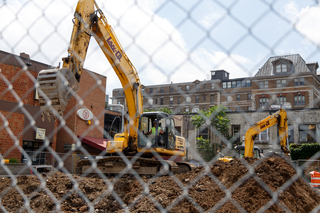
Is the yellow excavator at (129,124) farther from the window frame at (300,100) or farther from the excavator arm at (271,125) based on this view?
the window frame at (300,100)

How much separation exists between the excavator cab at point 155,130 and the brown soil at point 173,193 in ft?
3.41

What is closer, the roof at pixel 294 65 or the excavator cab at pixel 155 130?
the roof at pixel 294 65

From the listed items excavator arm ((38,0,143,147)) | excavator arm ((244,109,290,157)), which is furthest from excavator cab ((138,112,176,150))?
excavator arm ((244,109,290,157))

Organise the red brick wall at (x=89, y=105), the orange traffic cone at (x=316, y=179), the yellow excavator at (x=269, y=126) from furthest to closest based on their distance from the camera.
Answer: the orange traffic cone at (x=316, y=179) → the yellow excavator at (x=269, y=126) → the red brick wall at (x=89, y=105)

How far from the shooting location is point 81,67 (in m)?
6.36

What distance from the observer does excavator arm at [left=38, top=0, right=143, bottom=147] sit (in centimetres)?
385

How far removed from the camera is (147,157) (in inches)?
332

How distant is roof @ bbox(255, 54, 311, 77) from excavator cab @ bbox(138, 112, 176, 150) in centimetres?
585

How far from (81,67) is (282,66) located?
17.7 ft

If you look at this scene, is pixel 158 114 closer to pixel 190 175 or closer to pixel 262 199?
pixel 190 175

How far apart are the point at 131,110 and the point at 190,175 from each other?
7.91ft

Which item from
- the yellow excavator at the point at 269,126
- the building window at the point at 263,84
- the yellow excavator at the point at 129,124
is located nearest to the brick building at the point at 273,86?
the building window at the point at 263,84

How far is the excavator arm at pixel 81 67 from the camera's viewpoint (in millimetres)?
3848

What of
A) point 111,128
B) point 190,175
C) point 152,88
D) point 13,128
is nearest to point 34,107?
point 13,128
